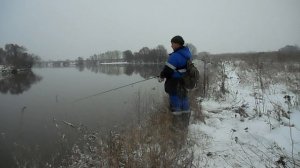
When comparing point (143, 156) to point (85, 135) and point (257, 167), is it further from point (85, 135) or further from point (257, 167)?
point (85, 135)

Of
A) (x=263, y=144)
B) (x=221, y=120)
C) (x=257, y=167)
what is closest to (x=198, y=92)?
(x=221, y=120)

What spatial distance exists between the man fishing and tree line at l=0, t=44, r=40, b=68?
7292cm

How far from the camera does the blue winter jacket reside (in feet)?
13.3

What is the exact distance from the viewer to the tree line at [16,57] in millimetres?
Result: 69875

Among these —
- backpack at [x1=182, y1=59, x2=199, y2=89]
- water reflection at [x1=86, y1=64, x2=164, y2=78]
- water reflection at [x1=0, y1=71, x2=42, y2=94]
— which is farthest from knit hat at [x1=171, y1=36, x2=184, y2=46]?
water reflection at [x1=86, y1=64, x2=164, y2=78]

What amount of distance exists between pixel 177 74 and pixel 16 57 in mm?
81941

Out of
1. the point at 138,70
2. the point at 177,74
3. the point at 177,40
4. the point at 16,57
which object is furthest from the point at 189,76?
the point at 16,57

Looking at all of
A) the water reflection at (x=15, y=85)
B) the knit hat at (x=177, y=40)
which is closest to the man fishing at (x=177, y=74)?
the knit hat at (x=177, y=40)

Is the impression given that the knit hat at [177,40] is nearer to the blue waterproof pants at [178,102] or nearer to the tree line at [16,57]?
the blue waterproof pants at [178,102]

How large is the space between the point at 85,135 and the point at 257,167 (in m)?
4.86

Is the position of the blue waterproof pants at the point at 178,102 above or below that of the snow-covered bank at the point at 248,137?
above

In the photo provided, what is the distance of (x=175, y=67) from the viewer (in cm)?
406

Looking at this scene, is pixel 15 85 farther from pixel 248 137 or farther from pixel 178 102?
pixel 248 137

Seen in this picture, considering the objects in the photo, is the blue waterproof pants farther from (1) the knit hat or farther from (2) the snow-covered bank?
(1) the knit hat
